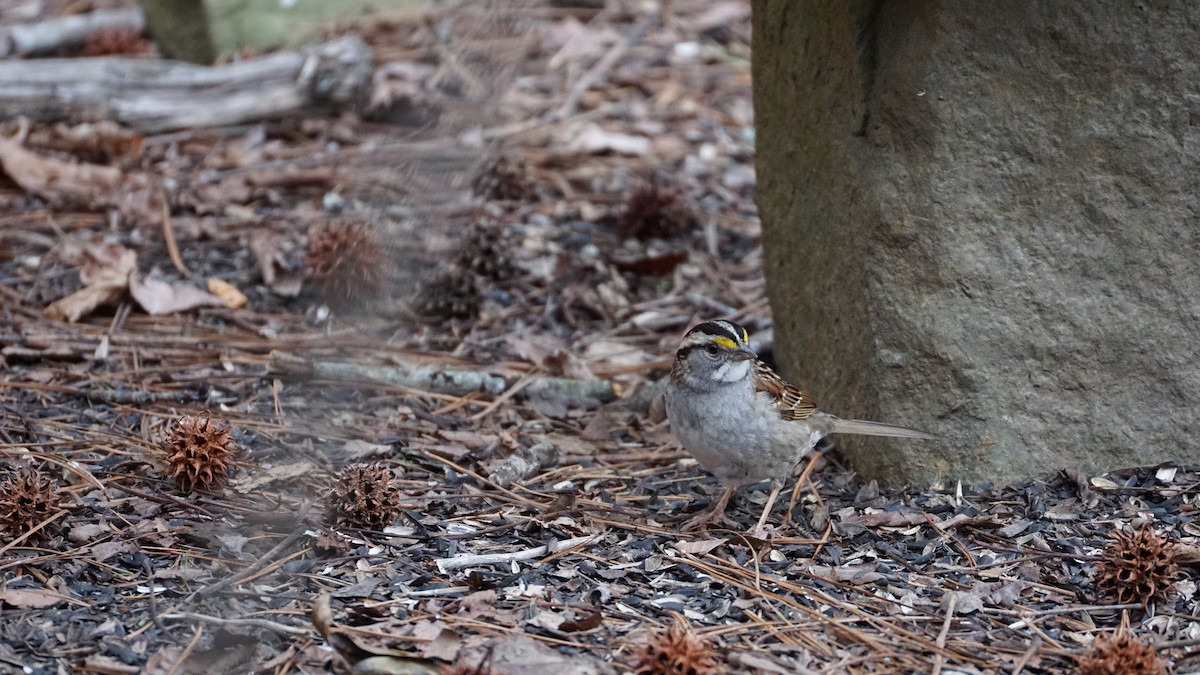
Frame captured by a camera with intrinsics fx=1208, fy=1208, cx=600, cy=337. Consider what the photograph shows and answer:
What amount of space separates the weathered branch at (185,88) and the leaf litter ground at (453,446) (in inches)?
5.8

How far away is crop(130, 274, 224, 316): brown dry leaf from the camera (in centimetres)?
603

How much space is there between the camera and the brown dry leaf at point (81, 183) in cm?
701

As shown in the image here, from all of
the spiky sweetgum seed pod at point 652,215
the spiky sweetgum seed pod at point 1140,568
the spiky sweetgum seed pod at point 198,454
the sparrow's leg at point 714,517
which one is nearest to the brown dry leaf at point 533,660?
the sparrow's leg at point 714,517

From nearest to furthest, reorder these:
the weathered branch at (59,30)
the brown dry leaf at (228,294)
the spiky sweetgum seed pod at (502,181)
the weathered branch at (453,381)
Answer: the weathered branch at (453,381)
the brown dry leaf at (228,294)
the spiky sweetgum seed pod at (502,181)
the weathered branch at (59,30)

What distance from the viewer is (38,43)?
8.70 metres

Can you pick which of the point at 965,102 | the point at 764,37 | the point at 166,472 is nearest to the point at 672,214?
the point at 764,37

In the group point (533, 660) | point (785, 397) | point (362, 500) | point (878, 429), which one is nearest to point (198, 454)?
point (362, 500)

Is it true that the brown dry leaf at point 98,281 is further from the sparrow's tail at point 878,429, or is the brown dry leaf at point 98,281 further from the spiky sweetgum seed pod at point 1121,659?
the spiky sweetgum seed pod at point 1121,659

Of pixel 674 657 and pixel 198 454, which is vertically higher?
pixel 198 454

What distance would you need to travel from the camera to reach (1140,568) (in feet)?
12.9

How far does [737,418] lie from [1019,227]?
1.26 metres

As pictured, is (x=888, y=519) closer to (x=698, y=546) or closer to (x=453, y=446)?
(x=698, y=546)

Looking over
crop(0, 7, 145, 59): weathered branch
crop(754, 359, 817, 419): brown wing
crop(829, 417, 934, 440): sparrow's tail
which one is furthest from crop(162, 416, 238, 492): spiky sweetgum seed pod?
crop(0, 7, 145, 59): weathered branch

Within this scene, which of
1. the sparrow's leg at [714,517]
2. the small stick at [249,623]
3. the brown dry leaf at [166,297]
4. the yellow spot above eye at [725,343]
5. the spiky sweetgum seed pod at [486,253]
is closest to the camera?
the small stick at [249,623]
